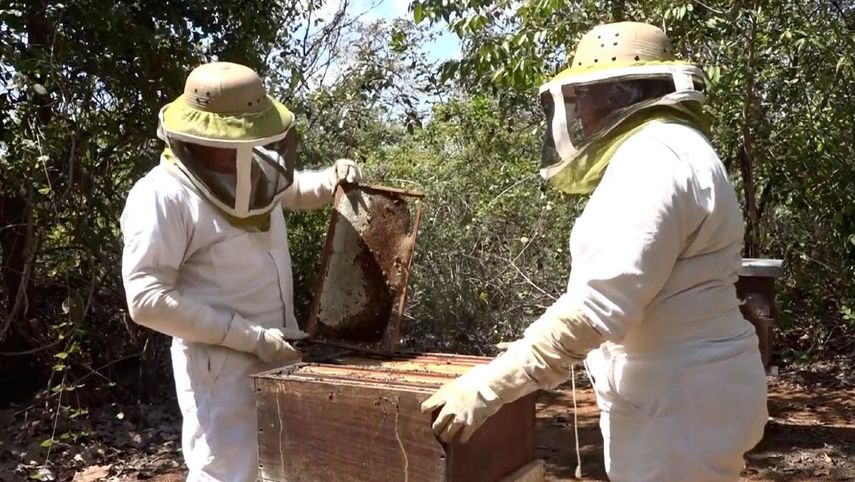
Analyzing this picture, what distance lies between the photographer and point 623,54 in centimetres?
208

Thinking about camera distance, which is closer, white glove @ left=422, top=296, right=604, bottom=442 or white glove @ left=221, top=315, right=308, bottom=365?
white glove @ left=422, top=296, right=604, bottom=442

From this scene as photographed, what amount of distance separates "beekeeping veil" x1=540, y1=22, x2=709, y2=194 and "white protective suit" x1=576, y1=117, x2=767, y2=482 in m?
0.07

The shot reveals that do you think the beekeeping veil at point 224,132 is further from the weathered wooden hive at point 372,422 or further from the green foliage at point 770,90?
the green foliage at point 770,90

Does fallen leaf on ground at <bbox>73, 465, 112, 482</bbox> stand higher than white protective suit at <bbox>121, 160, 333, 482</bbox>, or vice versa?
white protective suit at <bbox>121, 160, 333, 482</bbox>

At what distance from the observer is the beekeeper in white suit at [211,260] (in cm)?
252

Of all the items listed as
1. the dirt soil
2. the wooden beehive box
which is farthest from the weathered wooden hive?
the dirt soil

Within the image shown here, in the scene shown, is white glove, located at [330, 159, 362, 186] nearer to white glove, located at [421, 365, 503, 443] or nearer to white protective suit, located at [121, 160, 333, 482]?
white protective suit, located at [121, 160, 333, 482]

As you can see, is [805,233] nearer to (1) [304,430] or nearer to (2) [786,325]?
(2) [786,325]

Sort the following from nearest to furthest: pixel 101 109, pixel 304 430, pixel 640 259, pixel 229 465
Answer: pixel 640 259, pixel 304 430, pixel 229 465, pixel 101 109

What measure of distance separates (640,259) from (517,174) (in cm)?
466

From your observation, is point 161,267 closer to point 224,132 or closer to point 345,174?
point 224,132

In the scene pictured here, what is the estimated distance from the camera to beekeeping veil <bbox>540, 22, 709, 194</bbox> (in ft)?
→ 6.65

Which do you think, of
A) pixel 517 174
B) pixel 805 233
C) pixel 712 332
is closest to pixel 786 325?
pixel 805 233

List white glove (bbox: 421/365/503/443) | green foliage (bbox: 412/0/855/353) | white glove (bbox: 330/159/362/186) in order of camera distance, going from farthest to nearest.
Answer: green foliage (bbox: 412/0/855/353), white glove (bbox: 330/159/362/186), white glove (bbox: 421/365/503/443)
